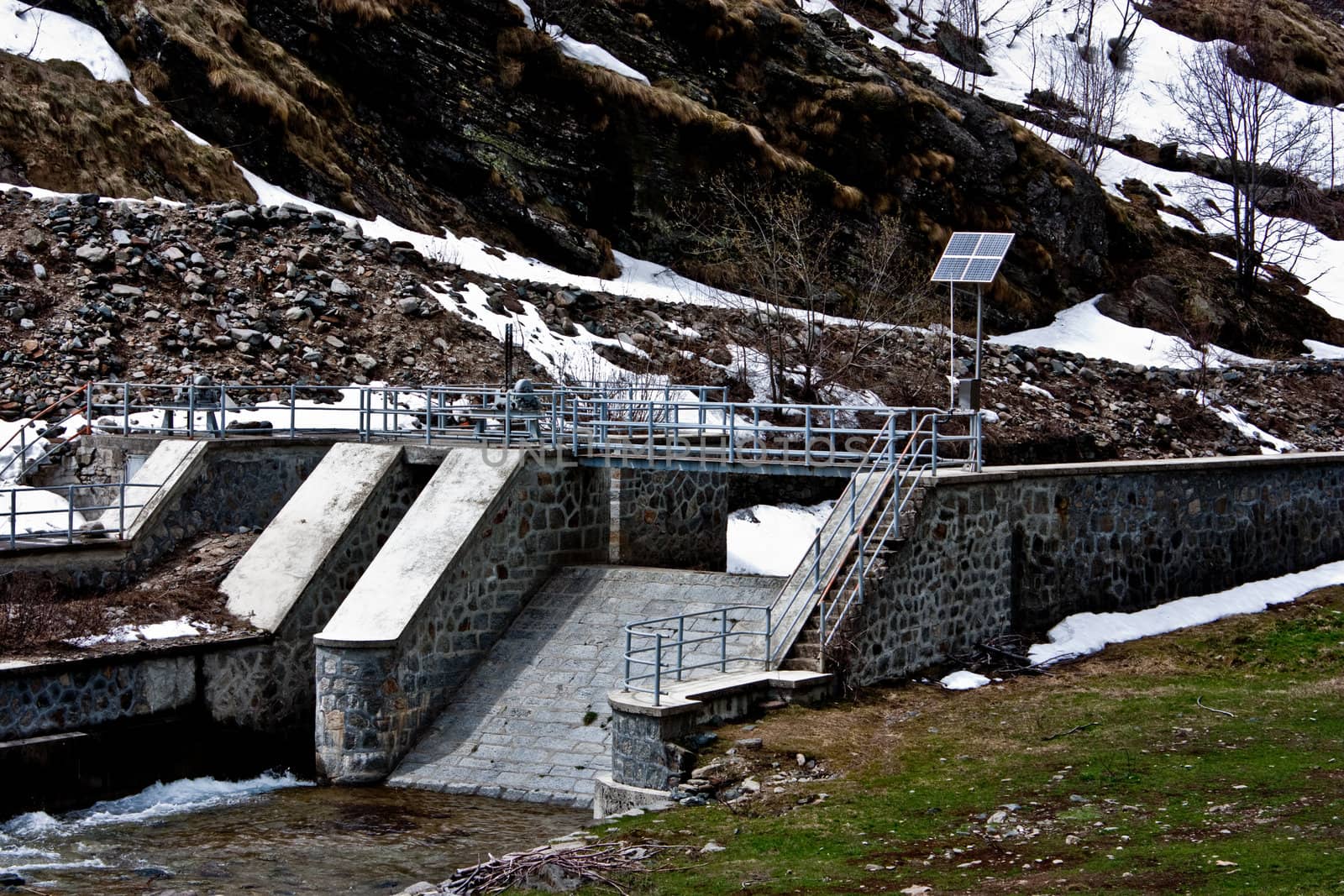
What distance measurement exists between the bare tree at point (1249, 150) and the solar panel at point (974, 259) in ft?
113

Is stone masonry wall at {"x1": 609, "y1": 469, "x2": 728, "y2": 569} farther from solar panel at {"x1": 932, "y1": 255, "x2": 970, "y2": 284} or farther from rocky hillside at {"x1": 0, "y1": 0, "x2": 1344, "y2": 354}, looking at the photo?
rocky hillside at {"x1": 0, "y1": 0, "x2": 1344, "y2": 354}

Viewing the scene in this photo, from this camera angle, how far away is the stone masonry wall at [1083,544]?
56.4ft

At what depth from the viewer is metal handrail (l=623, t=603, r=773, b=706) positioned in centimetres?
1453

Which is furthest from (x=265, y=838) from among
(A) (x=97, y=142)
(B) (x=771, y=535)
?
(A) (x=97, y=142)

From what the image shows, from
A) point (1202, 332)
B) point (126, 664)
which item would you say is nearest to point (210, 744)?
point (126, 664)

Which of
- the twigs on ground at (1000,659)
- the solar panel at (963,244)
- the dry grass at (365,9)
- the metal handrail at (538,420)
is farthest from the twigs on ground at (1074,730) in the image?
the dry grass at (365,9)

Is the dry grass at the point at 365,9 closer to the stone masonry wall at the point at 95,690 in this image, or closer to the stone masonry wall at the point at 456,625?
the stone masonry wall at the point at 456,625

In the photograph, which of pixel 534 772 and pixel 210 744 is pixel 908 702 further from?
pixel 210 744

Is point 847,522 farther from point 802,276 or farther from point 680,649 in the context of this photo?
point 802,276

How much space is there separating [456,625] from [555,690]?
168cm

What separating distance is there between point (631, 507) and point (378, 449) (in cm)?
381

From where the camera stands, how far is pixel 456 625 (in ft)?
61.5

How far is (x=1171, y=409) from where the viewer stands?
39.5 metres

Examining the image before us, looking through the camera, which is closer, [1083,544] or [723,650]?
[723,650]
